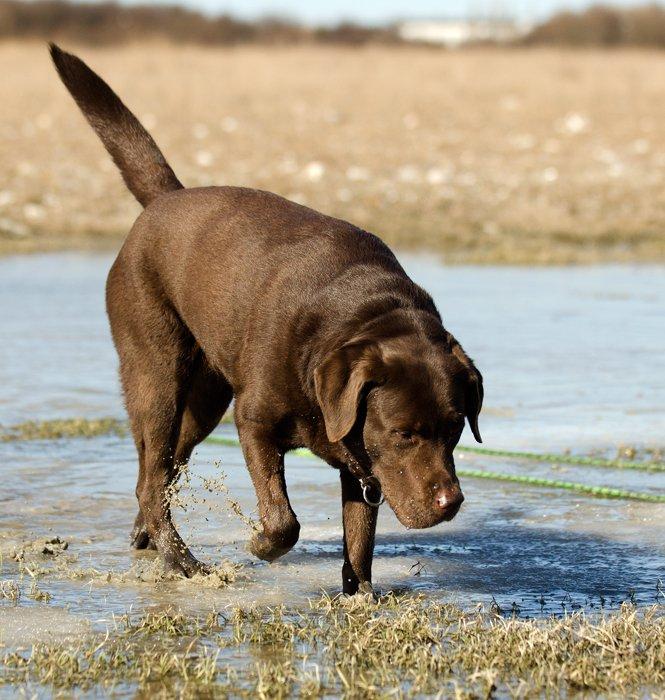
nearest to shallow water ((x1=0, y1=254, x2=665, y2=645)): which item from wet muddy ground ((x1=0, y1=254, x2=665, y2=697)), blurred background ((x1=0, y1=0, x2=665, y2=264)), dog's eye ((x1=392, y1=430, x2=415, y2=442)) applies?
wet muddy ground ((x1=0, y1=254, x2=665, y2=697))

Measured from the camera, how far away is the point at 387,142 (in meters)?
22.4

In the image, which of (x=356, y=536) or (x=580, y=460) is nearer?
(x=356, y=536)

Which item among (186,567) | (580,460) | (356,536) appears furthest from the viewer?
(580,460)

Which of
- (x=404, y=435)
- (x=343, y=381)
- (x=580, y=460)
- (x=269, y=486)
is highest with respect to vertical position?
(x=343, y=381)

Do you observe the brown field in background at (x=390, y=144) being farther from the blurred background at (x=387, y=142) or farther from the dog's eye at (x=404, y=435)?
the dog's eye at (x=404, y=435)

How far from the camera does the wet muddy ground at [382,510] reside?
4.77 metres

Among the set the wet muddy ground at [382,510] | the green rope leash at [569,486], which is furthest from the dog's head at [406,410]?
the green rope leash at [569,486]

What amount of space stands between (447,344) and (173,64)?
87.4 ft

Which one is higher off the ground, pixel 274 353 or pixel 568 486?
pixel 274 353

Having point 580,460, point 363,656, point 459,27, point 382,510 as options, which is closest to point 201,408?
point 382,510

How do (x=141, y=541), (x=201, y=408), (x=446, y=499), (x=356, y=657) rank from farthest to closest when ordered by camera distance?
1. (x=201, y=408)
2. (x=141, y=541)
3. (x=446, y=499)
4. (x=356, y=657)

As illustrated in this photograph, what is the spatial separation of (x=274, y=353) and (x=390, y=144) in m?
18.0

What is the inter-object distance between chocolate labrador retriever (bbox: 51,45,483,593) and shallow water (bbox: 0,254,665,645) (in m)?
0.30

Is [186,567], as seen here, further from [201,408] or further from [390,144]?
[390,144]
